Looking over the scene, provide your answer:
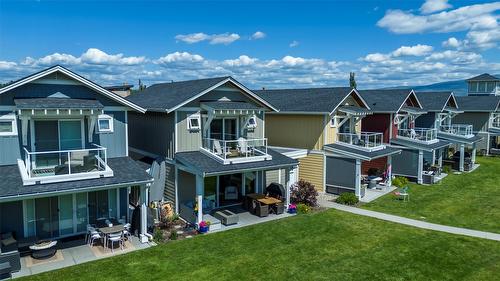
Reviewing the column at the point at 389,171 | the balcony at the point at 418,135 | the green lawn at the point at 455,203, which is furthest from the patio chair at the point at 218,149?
the balcony at the point at 418,135

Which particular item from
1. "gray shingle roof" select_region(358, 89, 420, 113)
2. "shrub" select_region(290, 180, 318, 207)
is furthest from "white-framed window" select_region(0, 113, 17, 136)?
"gray shingle roof" select_region(358, 89, 420, 113)

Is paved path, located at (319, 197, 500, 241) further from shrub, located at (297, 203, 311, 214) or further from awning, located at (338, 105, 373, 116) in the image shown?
awning, located at (338, 105, 373, 116)

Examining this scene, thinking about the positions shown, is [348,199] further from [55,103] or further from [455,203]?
[55,103]

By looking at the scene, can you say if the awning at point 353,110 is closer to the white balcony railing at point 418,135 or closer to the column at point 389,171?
the column at point 389,171

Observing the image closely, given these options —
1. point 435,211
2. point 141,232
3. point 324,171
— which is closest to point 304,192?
point 324,171

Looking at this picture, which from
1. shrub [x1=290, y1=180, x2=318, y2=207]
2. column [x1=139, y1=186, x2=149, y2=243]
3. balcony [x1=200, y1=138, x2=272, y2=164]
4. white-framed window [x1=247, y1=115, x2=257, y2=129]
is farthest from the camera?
white-framed window [x1=247, y1=115, x2=257, y2=129]

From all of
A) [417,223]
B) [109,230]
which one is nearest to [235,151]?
[109,230]
